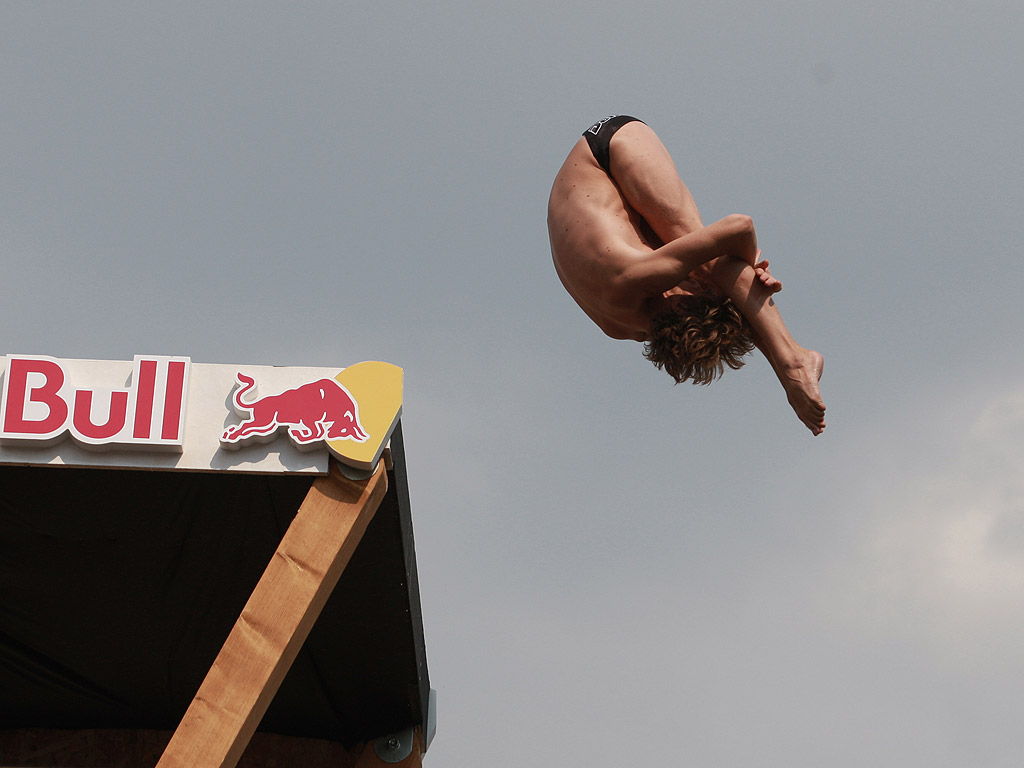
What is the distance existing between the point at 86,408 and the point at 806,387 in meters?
3.96

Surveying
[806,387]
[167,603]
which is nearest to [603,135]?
[806,387]

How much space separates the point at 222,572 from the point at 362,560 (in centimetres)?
109

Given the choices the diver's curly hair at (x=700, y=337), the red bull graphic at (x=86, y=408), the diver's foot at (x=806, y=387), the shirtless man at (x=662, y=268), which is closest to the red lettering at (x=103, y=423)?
the red bull graphic at (x=86, y=408)

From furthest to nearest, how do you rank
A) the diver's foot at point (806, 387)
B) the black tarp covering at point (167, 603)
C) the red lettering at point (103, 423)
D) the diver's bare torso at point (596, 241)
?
1. the black tarp covering at point (167, 603)
2. the red lettering at point (103, 423)
3. the diver's bare torso at point (596, 241)
4. the diver's foot at point (806, 387)

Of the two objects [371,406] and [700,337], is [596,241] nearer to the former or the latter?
[700,337]

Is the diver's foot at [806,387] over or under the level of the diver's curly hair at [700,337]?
under

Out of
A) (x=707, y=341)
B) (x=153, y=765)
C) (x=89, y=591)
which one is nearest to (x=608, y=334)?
(x=707, y=341)

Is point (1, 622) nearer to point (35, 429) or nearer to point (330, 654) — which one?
point (330, 654)

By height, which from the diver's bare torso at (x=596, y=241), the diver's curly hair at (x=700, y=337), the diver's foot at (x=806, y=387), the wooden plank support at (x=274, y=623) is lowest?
the wooden plank support at (x=274, y=623)

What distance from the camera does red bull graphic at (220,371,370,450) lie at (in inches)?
307

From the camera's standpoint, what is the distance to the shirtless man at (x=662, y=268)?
7.33 m

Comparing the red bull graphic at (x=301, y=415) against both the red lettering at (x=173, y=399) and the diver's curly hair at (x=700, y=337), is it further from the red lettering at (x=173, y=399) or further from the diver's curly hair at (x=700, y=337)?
the diver's curly hair at (x=700, y=337)

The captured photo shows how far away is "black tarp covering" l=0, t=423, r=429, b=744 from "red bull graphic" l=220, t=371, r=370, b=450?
39cm

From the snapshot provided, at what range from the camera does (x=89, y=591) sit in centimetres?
969
